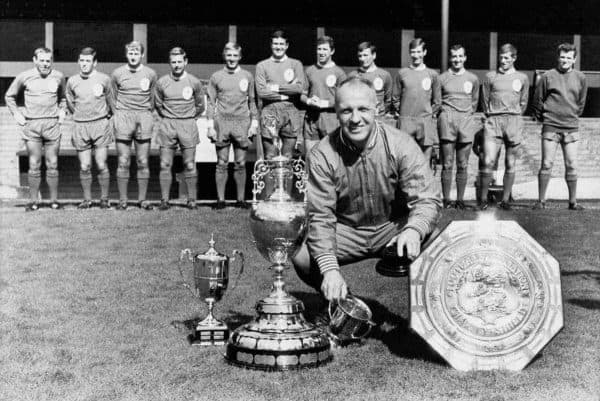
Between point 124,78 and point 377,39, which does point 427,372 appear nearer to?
point 124,78

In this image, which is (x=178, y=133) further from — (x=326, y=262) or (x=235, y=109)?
(x=326, y=262)

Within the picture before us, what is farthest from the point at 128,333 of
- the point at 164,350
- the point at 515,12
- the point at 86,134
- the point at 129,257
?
the point at 515,12

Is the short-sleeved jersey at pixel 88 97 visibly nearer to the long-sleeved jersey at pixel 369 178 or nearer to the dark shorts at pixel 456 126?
the dark shorts at pixel 456 126

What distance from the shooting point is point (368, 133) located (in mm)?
4621

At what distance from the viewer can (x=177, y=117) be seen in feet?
35.7

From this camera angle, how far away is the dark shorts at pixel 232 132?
1086 cm

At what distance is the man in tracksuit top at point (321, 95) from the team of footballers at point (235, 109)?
1cm

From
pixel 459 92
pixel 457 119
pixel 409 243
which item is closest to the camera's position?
pixel 409 243

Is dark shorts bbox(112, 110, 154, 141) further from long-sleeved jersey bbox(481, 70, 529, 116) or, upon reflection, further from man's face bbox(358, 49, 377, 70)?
long-sleeved jersey bbox(481, 70, 529, 116)

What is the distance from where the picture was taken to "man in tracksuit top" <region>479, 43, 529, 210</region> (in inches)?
435

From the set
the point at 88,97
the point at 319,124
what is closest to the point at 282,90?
the point at 319,124

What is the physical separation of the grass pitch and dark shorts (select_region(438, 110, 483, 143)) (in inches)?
109

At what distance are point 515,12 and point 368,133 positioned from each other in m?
14.3

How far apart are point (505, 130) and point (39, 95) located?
5921 mm
